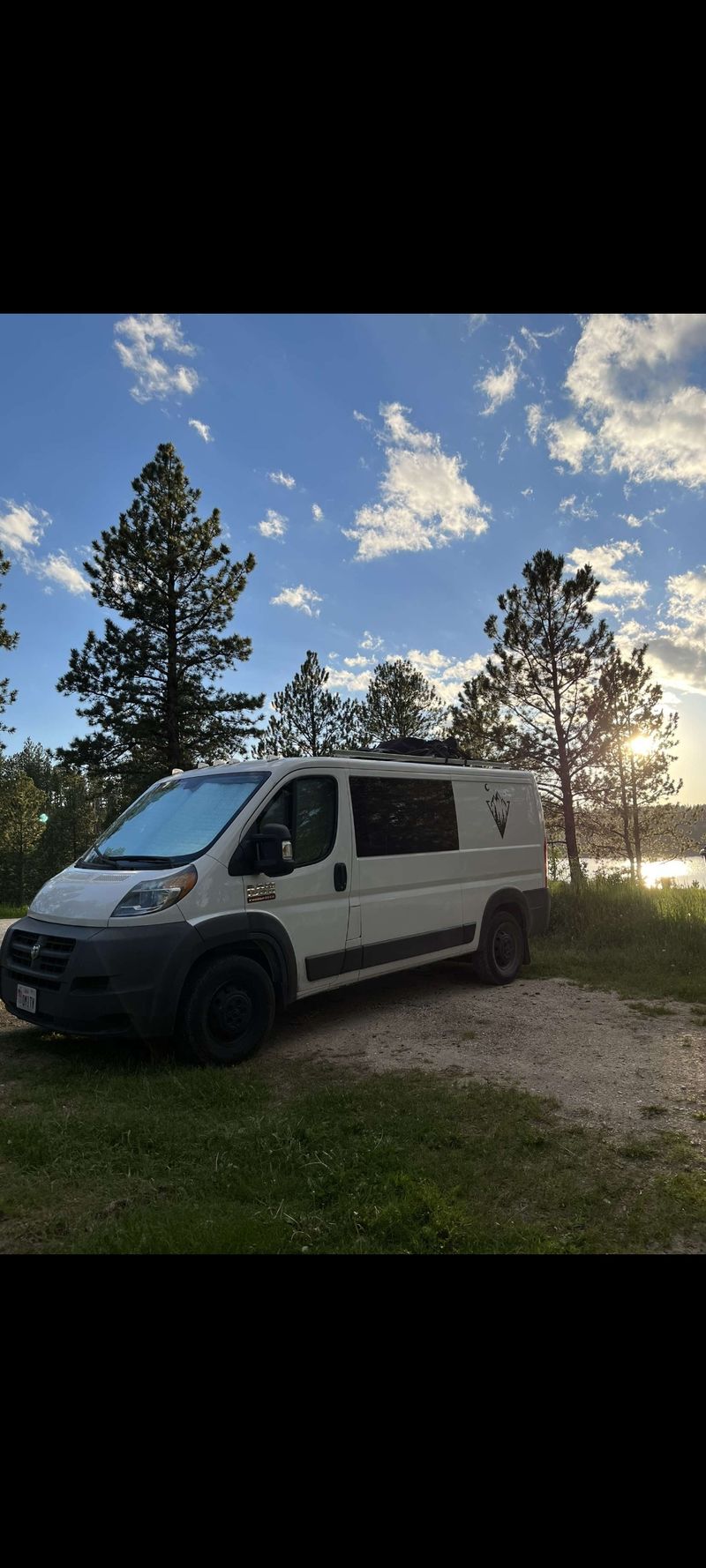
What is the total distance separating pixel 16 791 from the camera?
42.1m

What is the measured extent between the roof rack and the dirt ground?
7.42ft

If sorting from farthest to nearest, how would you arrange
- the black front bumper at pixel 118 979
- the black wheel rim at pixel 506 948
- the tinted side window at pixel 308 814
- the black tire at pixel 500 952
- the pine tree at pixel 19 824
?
the pine tree at pixel 19 824, the black wheel rim at pixel 506 948, the black tire at pixel 500 952, the tinted side window at pixel 308 814, the black front bumper at pixel 118 979

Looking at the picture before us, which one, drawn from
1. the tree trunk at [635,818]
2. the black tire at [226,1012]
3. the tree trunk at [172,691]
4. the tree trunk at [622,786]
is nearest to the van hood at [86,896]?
the black tire at [226,1012]

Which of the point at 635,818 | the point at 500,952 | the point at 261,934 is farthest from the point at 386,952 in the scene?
the point at 635,818

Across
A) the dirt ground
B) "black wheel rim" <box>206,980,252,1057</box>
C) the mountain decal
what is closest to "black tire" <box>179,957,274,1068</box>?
"black wheel rim" <box>206,980,252,1057</box>

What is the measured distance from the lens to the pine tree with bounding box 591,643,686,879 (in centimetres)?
2205

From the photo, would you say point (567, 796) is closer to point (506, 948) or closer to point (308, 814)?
point (506, 948)

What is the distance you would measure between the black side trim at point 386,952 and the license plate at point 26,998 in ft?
6.18

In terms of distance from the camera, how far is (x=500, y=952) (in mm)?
7938

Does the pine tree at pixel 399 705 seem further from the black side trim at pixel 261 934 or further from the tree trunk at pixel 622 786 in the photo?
the black side trim at pixel 261 934

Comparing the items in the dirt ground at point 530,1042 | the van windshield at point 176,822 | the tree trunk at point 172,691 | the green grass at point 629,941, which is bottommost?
the dirt ground at point 530,1042

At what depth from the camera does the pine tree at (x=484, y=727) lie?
22203 mm
